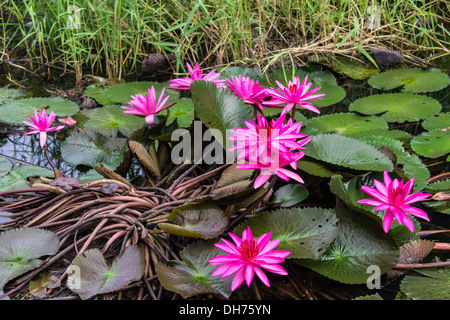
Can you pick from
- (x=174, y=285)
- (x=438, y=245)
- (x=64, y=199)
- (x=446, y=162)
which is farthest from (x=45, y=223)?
(x=446, y=162)

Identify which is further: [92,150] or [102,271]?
[92,150]

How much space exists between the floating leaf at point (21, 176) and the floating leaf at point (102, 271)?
599 mm

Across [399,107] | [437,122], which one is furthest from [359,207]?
[399,107]

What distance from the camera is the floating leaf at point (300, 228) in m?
1.14

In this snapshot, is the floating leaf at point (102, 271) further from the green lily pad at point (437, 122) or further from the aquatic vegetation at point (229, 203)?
the green lily pad at point (437, 122)

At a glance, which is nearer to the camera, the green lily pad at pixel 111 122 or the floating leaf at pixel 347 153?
the floating leaf at pixel 347 153

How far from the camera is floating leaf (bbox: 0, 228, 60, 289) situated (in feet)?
3.99

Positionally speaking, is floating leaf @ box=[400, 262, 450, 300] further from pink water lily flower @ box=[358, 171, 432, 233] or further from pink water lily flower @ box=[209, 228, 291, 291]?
pink water lily flower @ box=[209, 228, 291, 291]

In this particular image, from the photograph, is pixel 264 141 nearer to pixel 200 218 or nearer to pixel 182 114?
pixel 200 218

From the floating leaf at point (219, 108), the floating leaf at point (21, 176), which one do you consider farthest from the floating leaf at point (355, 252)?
the floating leaf at point (21, 176)

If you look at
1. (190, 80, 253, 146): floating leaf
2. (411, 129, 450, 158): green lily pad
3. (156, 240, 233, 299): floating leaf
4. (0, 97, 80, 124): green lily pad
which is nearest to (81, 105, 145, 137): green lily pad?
(0, 97, 80, 124): green lily pad

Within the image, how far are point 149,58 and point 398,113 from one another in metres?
1.67

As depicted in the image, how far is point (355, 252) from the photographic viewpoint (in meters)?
1.19

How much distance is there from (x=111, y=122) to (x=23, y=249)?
3.16 ft
